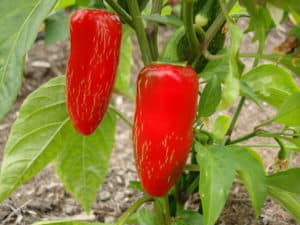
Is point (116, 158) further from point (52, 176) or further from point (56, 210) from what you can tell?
point (56, 210)

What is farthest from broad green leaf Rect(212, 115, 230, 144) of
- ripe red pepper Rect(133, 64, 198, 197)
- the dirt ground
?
ripe red pepper Rect(133, 64, 198, 197)

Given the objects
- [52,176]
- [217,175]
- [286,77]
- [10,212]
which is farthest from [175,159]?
[52,176]

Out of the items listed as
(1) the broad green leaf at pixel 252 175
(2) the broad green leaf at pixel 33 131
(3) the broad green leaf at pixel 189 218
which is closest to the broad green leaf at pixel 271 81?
(1) the broad green leaf at pixel 252 175

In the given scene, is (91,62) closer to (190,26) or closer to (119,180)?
(190,26)

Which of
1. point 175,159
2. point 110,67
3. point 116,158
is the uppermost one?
point 110,67

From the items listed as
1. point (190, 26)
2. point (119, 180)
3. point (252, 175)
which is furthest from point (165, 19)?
point (119, 180)

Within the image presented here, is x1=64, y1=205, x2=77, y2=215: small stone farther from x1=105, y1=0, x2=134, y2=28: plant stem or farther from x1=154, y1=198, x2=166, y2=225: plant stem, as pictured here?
x1=105, y1=0, x2=134, y2=28: plant stem

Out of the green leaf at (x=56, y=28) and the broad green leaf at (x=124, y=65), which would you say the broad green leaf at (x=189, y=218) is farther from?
the green leaf at (x=56, y=28)
